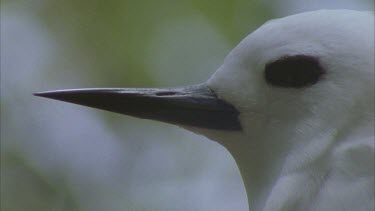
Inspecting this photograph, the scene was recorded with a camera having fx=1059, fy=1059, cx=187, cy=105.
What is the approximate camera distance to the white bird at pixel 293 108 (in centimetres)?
103

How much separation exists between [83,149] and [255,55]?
48.5 inches

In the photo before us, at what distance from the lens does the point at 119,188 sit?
2.18 meters

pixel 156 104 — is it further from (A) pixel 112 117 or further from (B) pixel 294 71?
(A) pixel 112 117

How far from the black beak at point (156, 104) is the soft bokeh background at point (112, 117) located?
845 mm

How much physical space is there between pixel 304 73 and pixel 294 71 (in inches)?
0.4

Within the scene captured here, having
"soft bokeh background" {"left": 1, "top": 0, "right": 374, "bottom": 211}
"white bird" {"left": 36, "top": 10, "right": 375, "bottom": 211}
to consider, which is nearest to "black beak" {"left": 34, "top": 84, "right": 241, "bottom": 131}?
"white bird" {"left": 36, "top": 10, "right": 375, "bottom": 211}

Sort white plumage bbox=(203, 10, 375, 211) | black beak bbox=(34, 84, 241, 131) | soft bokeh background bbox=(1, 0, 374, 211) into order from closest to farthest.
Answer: white plumage bbox=(203, 10, 375, 211), black beak bbox=(34, 84, 241, 131), soft bokeh background bbox=(1, 0, 374, 211)

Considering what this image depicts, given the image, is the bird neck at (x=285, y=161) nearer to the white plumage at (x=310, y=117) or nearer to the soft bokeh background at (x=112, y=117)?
the white plumage at (x=310, y=117)

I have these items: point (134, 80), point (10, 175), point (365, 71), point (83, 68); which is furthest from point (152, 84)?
point (365, 71)

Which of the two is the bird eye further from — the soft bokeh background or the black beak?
the soft bokeh background

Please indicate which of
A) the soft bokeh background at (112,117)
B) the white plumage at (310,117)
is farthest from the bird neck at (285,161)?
the soft bokeh background at (112,117)

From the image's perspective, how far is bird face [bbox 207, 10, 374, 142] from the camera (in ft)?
3.41

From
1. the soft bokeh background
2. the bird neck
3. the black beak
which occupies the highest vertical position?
the black beak

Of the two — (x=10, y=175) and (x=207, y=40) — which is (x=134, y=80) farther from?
(x=10, y=175)
